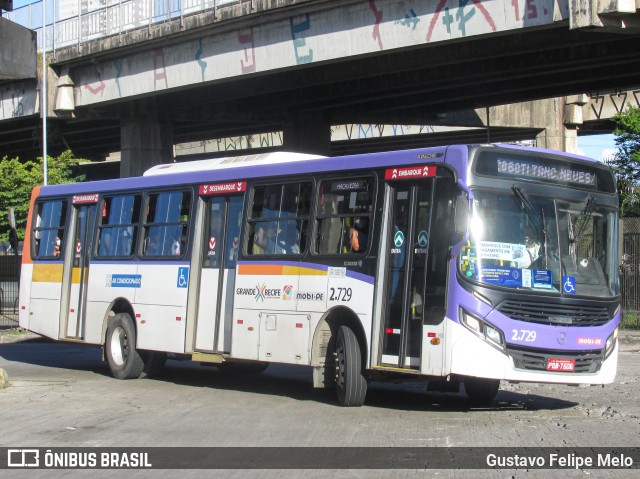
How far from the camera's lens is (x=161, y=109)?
33.8 meters

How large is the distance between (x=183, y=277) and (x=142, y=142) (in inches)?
784

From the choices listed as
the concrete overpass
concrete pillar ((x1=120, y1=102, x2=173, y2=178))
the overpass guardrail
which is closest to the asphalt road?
the concrete overpass

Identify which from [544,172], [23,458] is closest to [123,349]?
[23,458]

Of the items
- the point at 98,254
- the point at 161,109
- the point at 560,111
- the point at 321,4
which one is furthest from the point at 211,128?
the point at 98,254

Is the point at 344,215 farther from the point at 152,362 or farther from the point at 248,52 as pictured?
the point at 248,52

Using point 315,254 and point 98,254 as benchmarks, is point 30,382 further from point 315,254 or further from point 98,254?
point 315,254

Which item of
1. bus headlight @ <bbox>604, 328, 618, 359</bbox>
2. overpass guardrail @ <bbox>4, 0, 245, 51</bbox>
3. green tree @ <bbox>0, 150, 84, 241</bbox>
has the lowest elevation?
bus headlight @ <bbox>604, 328, 618, 359</bbox>

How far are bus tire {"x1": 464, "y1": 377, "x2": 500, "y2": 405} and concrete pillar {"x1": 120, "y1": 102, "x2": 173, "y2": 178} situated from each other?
23369 millimetres

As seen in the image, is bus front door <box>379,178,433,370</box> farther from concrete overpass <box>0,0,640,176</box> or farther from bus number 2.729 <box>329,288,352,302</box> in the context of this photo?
concrete overpass <box>0,0,640,176</box>

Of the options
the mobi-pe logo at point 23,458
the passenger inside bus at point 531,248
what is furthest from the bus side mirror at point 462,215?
the mobi-pe logo at point 23,458

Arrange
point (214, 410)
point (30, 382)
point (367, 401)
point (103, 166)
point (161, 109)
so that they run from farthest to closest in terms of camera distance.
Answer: point (103, 166), point (161, 109), point (30, 382), point (367, 401), point (214, 410)

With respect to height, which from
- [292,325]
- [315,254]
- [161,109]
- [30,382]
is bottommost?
[30,382]

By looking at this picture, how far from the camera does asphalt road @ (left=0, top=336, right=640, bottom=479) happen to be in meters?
9.52

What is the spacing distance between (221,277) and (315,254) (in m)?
2.17
